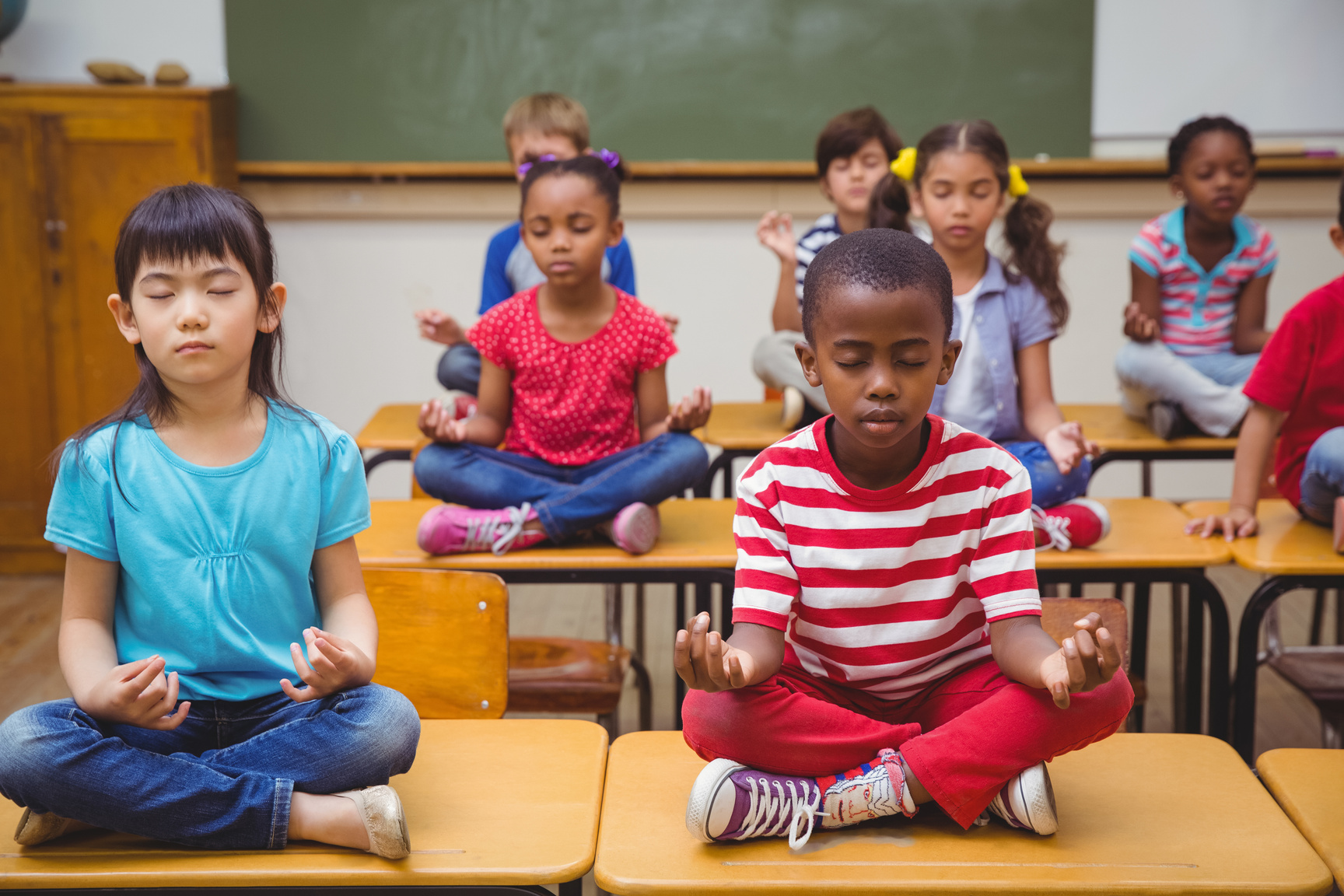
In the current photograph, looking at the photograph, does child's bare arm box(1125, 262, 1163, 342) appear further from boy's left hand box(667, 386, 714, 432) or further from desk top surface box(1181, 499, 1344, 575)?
boy's left hand box(667, 386, 714, 432)

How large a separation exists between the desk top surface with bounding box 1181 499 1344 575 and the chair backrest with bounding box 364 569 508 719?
3.72 feet

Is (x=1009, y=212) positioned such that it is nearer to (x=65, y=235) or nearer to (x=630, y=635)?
(x=630, y=635)

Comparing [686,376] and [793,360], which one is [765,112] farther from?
[793,360]

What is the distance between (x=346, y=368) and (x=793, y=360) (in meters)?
1.99

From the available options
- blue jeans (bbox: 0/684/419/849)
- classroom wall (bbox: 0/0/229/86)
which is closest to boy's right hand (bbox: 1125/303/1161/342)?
blue jeans (bbox: 0/684/419/849)

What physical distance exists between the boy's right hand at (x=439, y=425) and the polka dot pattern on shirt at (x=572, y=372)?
143mm

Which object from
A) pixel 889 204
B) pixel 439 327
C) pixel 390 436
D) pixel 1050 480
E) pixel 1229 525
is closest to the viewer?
pixel 1229 525

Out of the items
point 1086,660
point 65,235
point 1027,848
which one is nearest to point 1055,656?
point 1086,660

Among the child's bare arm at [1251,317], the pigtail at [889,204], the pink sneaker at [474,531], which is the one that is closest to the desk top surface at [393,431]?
the pink sneaker at [474,531]

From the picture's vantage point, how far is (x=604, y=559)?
1.94 metres

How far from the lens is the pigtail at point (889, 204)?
101 inches

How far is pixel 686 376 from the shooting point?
4340 mm

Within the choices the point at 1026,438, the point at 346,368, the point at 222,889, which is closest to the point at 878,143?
the point at 1026,438

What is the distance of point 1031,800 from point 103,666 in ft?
3.04
